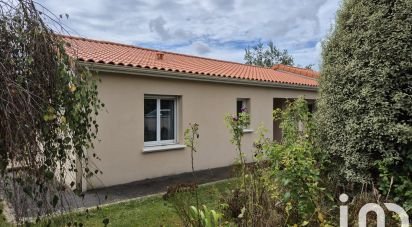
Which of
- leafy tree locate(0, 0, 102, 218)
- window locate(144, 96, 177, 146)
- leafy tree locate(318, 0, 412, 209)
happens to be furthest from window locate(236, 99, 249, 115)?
leafy tree locate(0, 0, 102, 218)

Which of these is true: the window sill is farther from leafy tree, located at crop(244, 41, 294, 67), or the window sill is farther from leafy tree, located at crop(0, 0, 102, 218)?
leafy tree, located at crop(244, 41, 294, 67)

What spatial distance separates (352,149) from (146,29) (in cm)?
1600

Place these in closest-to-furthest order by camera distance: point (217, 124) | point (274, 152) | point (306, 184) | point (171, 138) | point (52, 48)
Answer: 1. point (52, 48)
2. point (306, 184)
3. point (274, 152)
4. point (171, 138)
5. point (217, 124)

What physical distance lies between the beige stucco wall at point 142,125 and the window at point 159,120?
28cm

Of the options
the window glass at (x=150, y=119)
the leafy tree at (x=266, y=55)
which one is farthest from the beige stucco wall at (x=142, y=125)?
the leafy tree at (x=266, y=55)

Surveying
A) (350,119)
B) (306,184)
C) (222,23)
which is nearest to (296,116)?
(350,119)

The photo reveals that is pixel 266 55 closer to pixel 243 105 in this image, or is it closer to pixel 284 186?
pixel 243 105

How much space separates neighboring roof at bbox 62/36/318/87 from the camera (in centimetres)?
920

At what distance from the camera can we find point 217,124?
12555 millimetres

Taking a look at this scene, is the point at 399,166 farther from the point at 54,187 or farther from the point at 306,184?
Result: the point at 54,187

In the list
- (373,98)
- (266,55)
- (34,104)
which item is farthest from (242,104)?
(266,55)

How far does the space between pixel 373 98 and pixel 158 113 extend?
691 centimetres

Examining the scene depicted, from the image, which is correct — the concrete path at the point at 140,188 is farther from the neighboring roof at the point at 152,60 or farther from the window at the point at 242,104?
the neighboring roof at the point at 152,60

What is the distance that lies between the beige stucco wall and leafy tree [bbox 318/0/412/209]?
5867 millimetres
